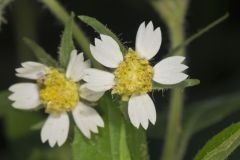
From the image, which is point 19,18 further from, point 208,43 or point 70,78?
point 70,78

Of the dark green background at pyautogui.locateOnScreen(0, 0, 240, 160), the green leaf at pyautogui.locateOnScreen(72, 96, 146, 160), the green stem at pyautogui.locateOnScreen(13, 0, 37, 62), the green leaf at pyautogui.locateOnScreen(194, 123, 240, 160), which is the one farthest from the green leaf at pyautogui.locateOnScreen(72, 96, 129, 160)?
the green stem at pyautogui.locateOnScreen(13, 0, 37, 62)

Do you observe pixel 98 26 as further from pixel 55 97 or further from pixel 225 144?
pixel 225 144

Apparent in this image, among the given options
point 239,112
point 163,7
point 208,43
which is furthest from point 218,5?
point 163,7

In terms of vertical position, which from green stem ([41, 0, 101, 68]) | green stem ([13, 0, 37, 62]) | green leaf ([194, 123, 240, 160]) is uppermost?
green stem ([13, 0, 37, 62])

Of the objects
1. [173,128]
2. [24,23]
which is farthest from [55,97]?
[24,23]

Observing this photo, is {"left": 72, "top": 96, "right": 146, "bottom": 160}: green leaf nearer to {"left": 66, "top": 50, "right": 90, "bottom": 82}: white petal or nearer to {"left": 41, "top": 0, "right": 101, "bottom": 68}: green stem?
{"left": 66, "top": 50, "right": 90, "bottom": 82}: white petal
